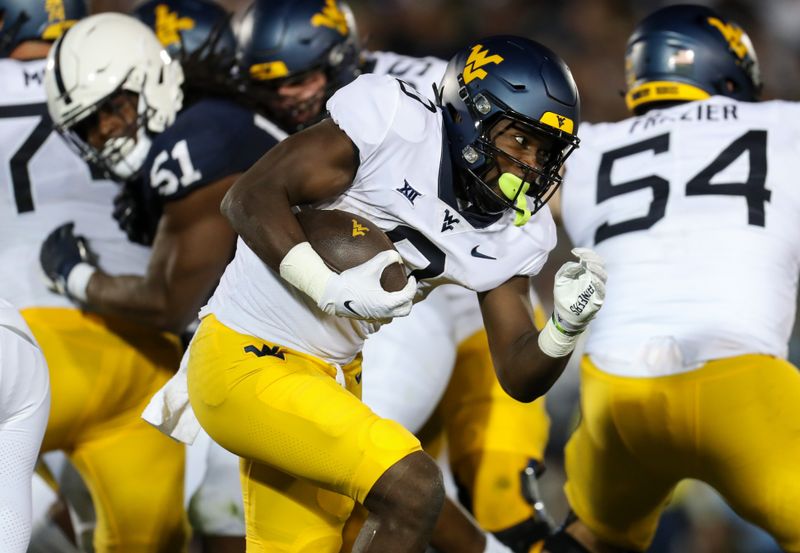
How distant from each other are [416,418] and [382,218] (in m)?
1.23

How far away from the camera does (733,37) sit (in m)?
4.23

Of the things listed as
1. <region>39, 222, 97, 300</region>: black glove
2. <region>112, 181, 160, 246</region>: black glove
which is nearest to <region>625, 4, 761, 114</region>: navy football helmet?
<region>112, 181, 160, 246</region>: black glove

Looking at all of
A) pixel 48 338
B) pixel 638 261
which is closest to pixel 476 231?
pixel 638 261

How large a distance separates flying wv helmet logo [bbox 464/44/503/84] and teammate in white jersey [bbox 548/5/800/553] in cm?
110

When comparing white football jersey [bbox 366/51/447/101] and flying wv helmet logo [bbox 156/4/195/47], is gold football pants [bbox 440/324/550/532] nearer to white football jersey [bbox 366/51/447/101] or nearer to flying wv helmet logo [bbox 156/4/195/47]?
white football jersey [bbox 366/51/447/101]

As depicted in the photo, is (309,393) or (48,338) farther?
(48,338)

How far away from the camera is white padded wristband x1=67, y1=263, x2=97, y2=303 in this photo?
379 centimetres

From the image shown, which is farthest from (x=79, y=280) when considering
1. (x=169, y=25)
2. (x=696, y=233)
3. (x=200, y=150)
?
(x=696, y=233)

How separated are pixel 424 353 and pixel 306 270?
4.65 ft

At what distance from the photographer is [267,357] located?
2871mm

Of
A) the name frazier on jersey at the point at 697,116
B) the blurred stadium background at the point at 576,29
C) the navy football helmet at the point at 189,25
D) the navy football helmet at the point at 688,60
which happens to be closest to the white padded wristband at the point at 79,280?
the navy football helmet at the point at 189,25

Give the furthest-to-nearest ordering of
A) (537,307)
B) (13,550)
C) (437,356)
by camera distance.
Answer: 1. (537,307)
2. (437,356)
3. (13,550)

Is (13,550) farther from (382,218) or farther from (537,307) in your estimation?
(537,307)

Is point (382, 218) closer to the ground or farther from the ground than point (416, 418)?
farther from the ground
